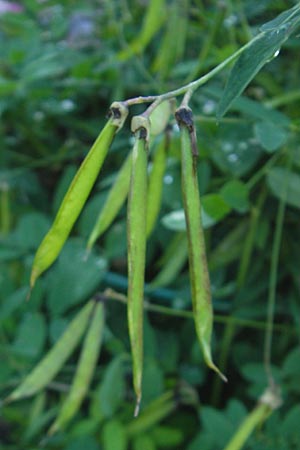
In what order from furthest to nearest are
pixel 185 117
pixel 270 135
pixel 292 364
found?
pixel 292 364, pixel 270 135, pixel 185 117

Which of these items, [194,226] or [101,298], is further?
[101,298]

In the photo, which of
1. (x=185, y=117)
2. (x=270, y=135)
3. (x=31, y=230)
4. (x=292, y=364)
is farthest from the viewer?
(x=31, y=230)

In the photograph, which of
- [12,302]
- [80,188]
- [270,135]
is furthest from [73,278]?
[80,188]

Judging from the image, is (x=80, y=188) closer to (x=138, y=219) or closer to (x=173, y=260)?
(x=138, y=219)

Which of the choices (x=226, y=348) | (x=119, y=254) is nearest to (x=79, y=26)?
(x=119, y=254)


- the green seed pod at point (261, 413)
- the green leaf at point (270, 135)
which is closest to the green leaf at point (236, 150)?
the green leaf at point (270, 135)

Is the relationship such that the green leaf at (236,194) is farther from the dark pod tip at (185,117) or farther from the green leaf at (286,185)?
the dark pod tip at (185,117)

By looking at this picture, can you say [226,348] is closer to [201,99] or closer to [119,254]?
[119,254]
